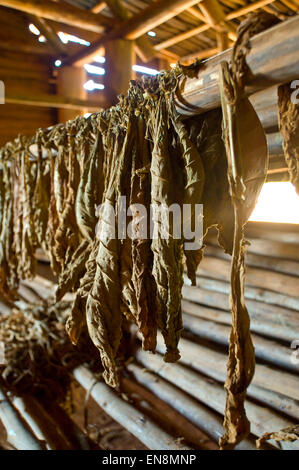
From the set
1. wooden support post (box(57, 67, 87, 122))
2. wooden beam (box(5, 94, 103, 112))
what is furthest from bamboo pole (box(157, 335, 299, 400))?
wooden support post (box(57, 67, 87, 122))

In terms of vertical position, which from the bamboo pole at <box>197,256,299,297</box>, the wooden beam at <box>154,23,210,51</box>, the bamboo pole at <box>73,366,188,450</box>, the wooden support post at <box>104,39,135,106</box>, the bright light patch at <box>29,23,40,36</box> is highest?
the bright light patch at <box>29,23,40,36</box>

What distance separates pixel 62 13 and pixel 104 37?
0.68m

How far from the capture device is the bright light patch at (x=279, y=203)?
Result: 2.84 meters

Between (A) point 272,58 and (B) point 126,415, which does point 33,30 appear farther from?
(A) point 272,58

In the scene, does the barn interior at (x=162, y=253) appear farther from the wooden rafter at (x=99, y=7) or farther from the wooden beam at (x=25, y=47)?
the wooden beam at (x=25, y=47)

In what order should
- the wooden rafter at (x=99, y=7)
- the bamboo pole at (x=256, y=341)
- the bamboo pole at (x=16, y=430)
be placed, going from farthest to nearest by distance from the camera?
1. the wooden rafter at (x=99, y=7)
2. the bamboo pole at (x=16, y=430)
3. the bamboo pole at (x=256, y=341)

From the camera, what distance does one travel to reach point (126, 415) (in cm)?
331

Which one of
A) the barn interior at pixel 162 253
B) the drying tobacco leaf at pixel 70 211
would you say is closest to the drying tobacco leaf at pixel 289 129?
the barn interior at pixel 162 253

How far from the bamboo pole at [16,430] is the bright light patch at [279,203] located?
287 cm

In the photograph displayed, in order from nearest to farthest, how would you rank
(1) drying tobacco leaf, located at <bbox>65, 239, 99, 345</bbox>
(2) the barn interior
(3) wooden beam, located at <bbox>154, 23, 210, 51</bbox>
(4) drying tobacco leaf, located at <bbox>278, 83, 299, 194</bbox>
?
1. (4) drying tobacco leaf, located at <bbox>278, 83, 299, 194</bbox>
2. (2) the barn interior
3. (1) drying tobacco leaf, located at <bbox>65, 239, 99, 345</bbox>
4. (3) wooden beam, located at <bbox>154, 23, 210, 51</bbox>

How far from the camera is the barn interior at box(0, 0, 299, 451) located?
3.72ft

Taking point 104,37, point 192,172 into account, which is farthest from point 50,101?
point 192,172

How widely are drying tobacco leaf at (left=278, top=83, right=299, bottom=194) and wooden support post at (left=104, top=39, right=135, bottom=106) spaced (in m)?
4.13

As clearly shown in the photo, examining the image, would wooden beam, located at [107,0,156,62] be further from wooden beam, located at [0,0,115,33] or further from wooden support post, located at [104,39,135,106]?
wooden support post, located at [104,39,135,106]
